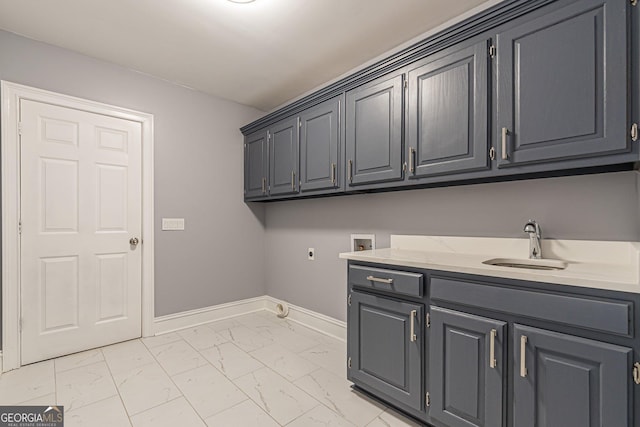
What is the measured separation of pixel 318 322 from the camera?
120 inches

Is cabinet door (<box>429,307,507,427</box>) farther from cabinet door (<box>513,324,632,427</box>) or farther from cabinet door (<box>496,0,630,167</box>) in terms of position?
cabinet door (<box>496,0,630,167</box>)

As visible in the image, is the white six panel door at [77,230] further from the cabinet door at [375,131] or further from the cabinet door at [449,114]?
the cabinet door at [449,114]

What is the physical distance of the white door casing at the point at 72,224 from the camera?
7.44ft

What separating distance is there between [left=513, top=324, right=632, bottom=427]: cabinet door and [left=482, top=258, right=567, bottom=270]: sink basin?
468 mm

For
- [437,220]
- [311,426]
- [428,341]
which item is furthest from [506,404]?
[437,220]

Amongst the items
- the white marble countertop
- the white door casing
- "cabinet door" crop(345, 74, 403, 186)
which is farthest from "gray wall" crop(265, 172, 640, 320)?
the white door casing

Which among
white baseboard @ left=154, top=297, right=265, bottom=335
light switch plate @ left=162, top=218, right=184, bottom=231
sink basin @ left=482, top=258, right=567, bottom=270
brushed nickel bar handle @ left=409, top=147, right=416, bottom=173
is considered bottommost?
white baseboard @ left=154, top=297, right=265, bottom=335

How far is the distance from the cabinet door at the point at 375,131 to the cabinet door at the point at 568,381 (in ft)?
3.88

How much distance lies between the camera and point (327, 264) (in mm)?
2998

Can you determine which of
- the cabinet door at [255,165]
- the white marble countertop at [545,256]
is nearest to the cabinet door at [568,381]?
the white marble countertop at [545,256]


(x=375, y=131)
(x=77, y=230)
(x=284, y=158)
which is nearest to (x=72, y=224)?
(x=77, y=230)

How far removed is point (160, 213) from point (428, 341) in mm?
2698

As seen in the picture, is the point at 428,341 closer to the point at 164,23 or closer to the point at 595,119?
the point at 595,119

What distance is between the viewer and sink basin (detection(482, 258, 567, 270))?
60.8 inches
